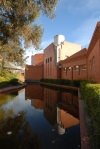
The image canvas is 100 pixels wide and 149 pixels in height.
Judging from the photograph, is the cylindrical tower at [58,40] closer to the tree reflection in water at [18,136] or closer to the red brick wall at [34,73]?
the red brick wall at [34,73]

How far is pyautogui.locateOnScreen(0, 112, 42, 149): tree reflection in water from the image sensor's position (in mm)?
3801

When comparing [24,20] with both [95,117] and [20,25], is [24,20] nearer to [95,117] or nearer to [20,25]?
[20,25]

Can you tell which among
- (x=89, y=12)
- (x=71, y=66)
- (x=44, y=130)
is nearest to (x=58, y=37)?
(x=71, y=66)

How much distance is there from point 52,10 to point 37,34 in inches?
79.1

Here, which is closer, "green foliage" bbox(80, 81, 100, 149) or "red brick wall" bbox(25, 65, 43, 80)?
"green foliage" bbox(80, 81, 100, 149)

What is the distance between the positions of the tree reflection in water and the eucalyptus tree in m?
5.33

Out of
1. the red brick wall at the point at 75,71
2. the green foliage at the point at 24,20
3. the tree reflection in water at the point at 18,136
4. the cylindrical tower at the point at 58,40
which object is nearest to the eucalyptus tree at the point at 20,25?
the green foliage at the point at 24,20

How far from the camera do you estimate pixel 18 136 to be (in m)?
4.36

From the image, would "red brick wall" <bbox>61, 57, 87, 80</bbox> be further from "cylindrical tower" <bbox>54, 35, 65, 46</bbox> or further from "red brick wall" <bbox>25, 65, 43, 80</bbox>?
"red brick wall" <bbox>25, 65, 43, 80</bbox>

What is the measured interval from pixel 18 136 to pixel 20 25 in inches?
296

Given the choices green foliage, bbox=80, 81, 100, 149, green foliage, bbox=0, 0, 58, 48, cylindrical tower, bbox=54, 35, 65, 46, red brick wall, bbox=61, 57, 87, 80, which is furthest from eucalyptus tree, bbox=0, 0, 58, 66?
cylindrical tower, bbox=54, 35, 65, 46

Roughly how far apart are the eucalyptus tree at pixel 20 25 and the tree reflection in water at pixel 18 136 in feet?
17.5

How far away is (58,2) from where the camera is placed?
902 cm

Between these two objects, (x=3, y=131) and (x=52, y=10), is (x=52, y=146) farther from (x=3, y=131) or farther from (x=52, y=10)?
(x=52, y=10)
